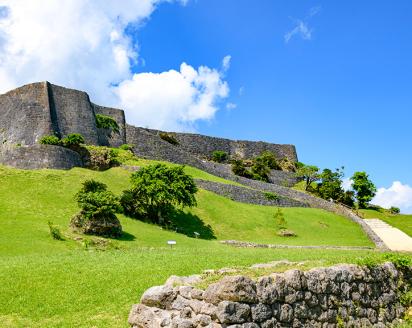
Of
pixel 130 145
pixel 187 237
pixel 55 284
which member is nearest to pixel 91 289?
pixel 55 284

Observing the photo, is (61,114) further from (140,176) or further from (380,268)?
(380,268)

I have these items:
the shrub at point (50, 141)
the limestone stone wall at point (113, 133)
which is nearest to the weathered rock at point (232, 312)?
the shrub at point (50, 141)

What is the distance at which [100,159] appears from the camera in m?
47.9

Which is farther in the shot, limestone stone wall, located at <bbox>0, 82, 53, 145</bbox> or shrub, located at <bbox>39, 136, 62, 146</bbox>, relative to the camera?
limestone stone wall, located at <bbox>0, 82, 53, 145</bbox>

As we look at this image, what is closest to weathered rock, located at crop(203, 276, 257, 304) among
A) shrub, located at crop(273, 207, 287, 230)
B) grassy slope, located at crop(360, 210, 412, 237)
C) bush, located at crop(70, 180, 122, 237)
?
bush, located at crop(70, 180, 122, 237)

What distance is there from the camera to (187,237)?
3581 centimetres

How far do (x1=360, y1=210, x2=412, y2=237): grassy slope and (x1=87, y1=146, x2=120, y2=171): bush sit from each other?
31.9m

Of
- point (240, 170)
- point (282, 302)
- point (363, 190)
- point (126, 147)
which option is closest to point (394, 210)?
point (363, 190)

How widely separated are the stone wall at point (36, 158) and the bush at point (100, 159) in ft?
10.6

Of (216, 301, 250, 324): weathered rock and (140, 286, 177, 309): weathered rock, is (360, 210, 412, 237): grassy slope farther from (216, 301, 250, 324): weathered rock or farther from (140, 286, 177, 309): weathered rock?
(216, 301, 250, 324): weathered rock

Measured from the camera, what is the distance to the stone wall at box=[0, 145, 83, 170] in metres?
42.8

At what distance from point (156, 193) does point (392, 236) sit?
22.3 meters

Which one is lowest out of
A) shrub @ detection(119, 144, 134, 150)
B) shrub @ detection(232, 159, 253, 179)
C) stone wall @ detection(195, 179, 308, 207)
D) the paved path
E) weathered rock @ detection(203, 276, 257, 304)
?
weathered rock @ detection(203, 276, 257, 304)

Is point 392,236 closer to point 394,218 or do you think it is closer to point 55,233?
point 394,218
